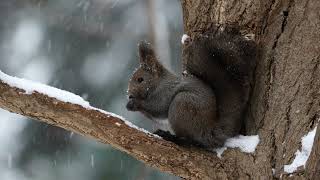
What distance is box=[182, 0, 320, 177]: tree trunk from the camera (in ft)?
8.00

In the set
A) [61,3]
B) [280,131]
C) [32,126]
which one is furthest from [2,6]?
[280,131]

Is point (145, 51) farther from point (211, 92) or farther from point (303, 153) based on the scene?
point (303, 153)

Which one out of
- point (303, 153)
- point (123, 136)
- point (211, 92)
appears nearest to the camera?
point (303, 153)

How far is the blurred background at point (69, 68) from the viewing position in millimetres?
4617

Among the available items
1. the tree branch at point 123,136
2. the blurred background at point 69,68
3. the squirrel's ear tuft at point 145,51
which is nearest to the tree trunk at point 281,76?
the tree branch at point 123,136

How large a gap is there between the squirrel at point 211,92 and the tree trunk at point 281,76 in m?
0.05

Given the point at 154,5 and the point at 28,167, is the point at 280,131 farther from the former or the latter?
the point at 28,167

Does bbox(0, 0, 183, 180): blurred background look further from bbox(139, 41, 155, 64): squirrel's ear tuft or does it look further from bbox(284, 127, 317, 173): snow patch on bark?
bbox(284, 127, 317, 173): snow patch on bark

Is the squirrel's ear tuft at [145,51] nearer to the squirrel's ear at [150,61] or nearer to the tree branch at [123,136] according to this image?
the squirrel's ear at [150,61]

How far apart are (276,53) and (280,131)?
0.85 ft

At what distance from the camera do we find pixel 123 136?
251 cm

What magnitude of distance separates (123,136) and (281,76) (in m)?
0.52

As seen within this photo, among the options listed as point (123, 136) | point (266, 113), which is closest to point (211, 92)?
point (266, 113)

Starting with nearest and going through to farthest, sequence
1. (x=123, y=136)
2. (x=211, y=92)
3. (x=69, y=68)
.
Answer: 1. (x=123, y=136)
2. (x=211, y=92)
3. (x=69, y=68)
